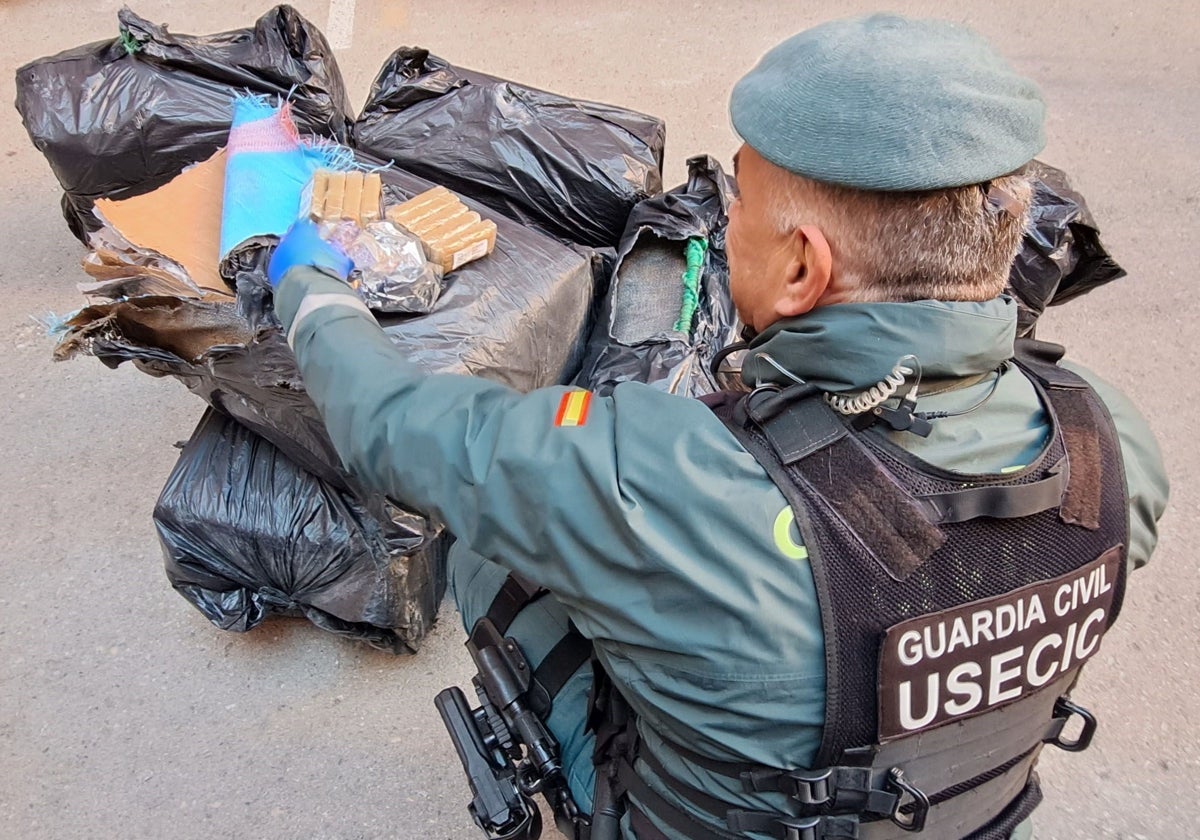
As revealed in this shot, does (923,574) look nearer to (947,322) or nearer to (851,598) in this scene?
(851,598)

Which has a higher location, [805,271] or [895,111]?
[895,111]

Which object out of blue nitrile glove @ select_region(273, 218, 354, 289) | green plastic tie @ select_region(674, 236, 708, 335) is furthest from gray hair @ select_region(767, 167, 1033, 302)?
green plastic tie @ select_region(674, 236, 708, 335)

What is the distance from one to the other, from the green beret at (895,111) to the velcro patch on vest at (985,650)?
450 millimetres

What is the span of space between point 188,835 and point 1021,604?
1598 mm

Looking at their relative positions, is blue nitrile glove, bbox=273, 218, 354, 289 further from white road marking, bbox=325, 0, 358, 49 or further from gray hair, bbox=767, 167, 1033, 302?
white road marking, bbox=325, 0, 358, 49

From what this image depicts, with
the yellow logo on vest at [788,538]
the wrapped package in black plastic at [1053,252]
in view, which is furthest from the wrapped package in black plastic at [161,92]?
the yellow logo on vest at [788,538]

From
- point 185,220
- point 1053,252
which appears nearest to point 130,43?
point 185,220

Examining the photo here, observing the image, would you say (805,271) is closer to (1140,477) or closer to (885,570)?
(885,570)

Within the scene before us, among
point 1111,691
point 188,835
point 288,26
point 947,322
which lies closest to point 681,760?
point 947,322

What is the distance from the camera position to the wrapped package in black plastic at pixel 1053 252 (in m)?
2.10

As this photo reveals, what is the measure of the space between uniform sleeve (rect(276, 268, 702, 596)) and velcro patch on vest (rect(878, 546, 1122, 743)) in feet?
1.01

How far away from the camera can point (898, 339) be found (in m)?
0.99

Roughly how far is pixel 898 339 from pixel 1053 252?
1.34 meters

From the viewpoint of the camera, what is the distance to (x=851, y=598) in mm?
957
